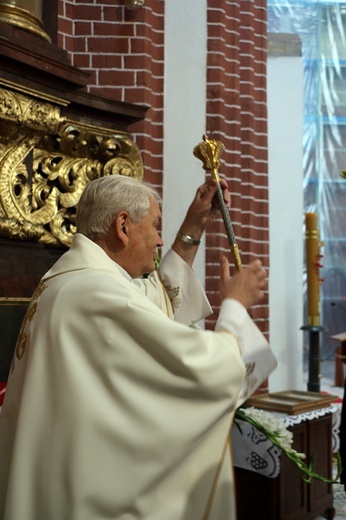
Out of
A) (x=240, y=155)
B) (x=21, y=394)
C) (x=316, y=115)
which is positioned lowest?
(x=21, y=394)

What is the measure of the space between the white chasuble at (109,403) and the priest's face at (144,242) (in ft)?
0.88

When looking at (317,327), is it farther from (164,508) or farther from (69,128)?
(164,508)

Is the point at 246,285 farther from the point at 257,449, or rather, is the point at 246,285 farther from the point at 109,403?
the point at 257,449

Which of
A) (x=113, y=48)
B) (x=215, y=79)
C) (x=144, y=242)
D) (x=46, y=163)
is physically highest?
(x=113, y=48)

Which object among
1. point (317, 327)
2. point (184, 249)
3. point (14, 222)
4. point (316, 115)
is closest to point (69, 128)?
point (14, 222)

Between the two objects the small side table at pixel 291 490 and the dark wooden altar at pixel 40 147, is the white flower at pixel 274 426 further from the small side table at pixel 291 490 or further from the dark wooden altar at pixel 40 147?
the dark wooden altar at pixel 40 147

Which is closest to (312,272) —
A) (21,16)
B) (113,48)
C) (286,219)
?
(286,219)

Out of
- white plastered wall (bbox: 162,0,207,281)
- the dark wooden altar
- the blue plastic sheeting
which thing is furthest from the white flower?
the blue plastic sheeting

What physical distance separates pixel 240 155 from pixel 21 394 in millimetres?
3773

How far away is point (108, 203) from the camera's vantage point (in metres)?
2.50

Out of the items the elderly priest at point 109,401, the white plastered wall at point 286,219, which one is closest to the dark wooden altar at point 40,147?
the elderly priest at point 109,401

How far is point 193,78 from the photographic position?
5.46 metres

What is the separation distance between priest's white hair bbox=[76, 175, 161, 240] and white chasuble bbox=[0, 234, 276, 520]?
0.28m

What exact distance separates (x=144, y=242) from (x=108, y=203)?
0.18 meters
